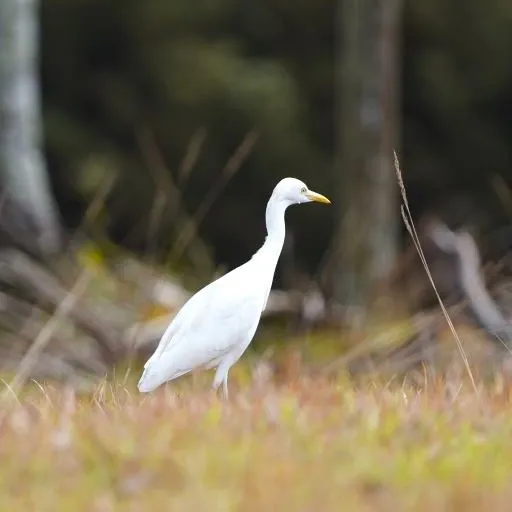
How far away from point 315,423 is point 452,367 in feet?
6.53

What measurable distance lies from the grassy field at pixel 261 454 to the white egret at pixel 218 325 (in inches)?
31.5

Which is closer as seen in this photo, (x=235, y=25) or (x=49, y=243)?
(x=49, y=243)

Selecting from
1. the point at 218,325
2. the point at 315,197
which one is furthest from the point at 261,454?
the point at 315,197

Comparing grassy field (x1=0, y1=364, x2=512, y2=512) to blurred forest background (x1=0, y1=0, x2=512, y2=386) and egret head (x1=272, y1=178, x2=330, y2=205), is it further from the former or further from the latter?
blurred forest background (x1=0, y1=0, x2=512, y2=386)

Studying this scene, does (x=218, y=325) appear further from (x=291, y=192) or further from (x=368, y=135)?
(x=368, y=135)

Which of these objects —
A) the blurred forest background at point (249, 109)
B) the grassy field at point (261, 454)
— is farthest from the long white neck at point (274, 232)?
the blurred forest background at point (249, 109)

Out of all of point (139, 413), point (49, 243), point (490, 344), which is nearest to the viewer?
point (139, 413)

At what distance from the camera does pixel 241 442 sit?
14.4ft

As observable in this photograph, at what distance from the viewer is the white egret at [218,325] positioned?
5953 millimetres

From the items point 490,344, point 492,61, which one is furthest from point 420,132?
point 490,344

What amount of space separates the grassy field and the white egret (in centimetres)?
80

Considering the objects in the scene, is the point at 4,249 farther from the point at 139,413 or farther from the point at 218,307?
the point at 139,413

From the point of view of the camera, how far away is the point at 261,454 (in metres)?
4.25

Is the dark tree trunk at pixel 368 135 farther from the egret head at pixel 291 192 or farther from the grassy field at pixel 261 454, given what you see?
the grassy field at pixel 261 454
